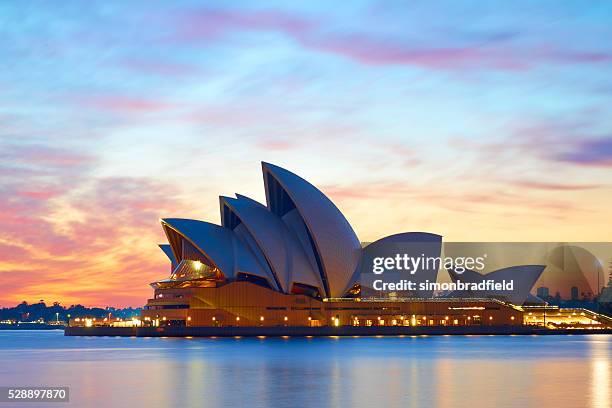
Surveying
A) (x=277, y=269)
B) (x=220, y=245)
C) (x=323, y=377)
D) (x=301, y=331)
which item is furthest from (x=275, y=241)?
(x=323, y=377)

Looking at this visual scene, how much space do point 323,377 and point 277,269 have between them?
5761 cm


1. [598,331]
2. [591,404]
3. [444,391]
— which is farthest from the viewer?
[598,331]

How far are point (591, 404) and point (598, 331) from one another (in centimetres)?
11096

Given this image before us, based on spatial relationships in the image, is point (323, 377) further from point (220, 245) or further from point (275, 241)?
point (220, 245)

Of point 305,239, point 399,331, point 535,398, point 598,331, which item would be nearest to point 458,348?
point 305,239

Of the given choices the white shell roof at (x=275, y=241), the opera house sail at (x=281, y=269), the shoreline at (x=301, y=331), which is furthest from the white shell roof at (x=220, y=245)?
the shoreline at (x=301, y=331)

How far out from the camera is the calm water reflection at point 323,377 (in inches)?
1679

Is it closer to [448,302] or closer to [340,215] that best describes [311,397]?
[340,215]

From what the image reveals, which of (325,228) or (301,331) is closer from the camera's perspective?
(325,228)

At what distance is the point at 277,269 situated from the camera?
11081 cm

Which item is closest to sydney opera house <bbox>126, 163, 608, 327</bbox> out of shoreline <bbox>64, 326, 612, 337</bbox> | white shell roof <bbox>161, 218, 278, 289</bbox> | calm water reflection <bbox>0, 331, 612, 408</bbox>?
white shell roof <bbox>161, 218, 278, 289</bbox>

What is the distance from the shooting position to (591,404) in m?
40.6

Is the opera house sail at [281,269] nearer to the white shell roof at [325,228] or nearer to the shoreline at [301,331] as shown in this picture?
the white shell roof at [325,228]

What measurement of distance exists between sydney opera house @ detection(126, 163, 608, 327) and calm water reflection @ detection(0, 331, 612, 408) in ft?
92.9
